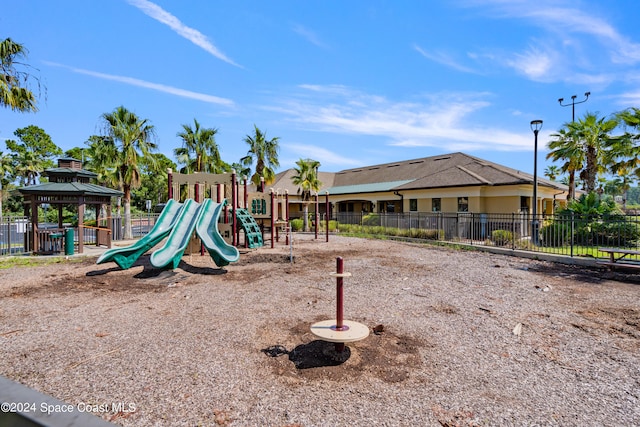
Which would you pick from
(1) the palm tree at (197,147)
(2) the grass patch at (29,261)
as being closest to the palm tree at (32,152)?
(1) the palm tree at (197,147)

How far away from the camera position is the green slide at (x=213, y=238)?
32.9ft

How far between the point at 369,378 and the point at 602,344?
3.73 metres

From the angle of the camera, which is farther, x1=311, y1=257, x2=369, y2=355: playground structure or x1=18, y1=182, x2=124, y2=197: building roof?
x1=18, y1=182, x2=124, y2=197: building roof

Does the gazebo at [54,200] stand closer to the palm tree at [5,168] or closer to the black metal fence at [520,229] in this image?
the black metal fence at [520,229]

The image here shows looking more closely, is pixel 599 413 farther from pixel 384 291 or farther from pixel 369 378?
pixel 384 291

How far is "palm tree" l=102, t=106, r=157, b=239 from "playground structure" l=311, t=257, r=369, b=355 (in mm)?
21323

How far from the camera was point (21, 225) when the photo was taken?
1827cm

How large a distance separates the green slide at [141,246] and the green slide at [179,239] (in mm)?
234

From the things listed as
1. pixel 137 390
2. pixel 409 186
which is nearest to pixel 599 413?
pixel 137 390

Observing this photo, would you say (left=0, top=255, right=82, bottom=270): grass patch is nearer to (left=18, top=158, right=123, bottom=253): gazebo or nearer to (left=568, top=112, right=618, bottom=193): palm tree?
(left=18, top=158, right=123, bottom=253): gazebo

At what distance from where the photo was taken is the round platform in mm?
4246

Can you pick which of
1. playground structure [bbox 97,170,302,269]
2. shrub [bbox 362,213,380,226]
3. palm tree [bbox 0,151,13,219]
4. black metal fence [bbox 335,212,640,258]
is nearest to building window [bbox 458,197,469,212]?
black metal fence [bbox 335,212,640,258]

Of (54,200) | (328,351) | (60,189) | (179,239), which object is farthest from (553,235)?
(54,200)

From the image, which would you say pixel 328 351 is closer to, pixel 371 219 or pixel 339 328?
pixel 339 328
